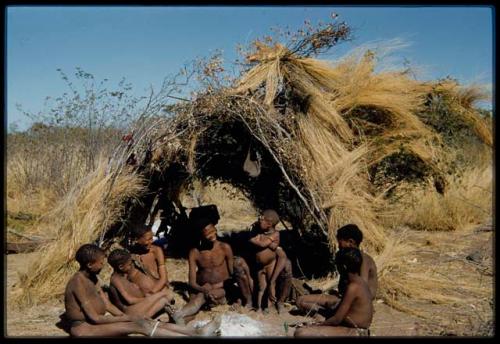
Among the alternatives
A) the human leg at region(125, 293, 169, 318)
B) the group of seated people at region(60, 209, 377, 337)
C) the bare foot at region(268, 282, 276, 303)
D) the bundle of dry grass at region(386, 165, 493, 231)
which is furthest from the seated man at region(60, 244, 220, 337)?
the bundle of dry grass at region(386, 165, 493, 231)

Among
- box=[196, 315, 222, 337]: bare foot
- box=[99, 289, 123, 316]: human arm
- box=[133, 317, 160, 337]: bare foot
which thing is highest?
box=[99, 289, 123, 316]: human arm

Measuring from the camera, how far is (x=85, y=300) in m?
4.59

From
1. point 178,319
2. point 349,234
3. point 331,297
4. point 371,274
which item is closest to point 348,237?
point 349,234

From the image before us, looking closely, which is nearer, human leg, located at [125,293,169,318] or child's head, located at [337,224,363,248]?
human leg, located at [125,293,169,318]

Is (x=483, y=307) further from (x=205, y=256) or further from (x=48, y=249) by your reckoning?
(x=48, y=249)

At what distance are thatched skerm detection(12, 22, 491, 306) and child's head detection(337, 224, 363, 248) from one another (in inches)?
17.9

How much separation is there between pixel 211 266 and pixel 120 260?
1.08m

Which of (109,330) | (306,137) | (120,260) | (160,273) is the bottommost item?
(109,330)

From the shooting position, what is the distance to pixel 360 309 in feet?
14.4

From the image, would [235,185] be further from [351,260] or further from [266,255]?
[351,260]

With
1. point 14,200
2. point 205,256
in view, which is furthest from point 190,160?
point 14,200

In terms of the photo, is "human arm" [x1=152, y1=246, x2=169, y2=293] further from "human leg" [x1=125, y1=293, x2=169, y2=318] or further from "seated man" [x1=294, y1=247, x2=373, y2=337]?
"seated man" [x1=294, y1=247, x2=373, y2=337]

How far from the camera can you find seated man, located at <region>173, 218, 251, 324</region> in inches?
223

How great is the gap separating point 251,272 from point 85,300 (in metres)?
1.98
